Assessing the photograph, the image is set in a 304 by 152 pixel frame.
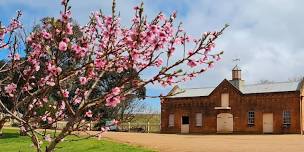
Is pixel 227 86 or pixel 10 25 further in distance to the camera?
pixel 227 86

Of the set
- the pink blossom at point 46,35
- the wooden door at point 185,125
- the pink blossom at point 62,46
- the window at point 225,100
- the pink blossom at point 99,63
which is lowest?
the wooden door at point 185,125

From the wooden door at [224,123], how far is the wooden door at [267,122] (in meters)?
3.81

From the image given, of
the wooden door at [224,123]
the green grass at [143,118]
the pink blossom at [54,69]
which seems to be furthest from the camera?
the wooden door at [224,123]

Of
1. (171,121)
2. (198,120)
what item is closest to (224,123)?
(198,120)

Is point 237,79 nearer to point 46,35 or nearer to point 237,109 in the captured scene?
point 237,109

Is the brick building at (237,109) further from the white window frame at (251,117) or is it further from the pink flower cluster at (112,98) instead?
the pink flower cluster at (112,98)

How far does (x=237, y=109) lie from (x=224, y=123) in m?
2.00

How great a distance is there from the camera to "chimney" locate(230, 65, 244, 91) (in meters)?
51.8

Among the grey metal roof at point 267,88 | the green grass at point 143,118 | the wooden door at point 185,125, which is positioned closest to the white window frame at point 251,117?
the grey metal roof at point 267,88

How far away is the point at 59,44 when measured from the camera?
14.0 ft

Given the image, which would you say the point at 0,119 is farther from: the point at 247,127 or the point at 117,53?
the point at 247,127

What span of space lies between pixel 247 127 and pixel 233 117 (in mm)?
2073

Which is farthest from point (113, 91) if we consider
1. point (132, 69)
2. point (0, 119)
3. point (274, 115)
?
point (274, 115)

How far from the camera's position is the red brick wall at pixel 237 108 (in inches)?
1822
